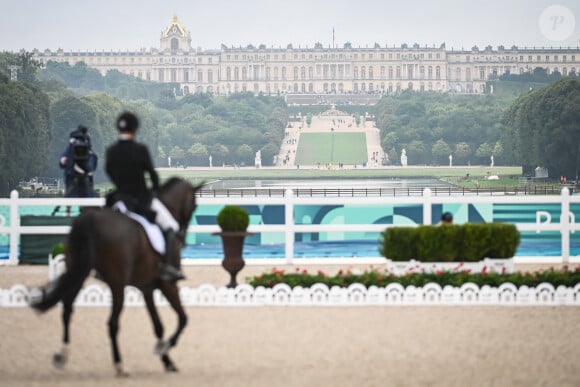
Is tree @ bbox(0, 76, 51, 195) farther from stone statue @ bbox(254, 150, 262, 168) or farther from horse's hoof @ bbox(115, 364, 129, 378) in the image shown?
stone statue @ bbox(254, 150, 262, 168)

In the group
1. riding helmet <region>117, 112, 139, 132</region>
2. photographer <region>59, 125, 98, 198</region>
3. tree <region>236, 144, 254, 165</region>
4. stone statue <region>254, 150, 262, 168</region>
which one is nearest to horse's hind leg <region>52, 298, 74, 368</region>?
riding helmet <region>117, 112, 139, 132</region>

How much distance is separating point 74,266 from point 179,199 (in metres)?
1.36

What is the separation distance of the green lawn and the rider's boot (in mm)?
110979

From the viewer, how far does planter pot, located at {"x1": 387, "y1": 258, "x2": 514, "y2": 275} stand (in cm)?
1582

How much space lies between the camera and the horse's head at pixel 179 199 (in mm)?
11688

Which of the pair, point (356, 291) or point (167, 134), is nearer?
point (356, 291)

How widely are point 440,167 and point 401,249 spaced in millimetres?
97609

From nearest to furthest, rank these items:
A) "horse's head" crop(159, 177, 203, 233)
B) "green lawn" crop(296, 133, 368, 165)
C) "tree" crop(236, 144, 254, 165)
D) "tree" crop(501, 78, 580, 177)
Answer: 1. "horse's head" crop(159, 177, 203, 233)
2. "tree" crop(501, 78, 580, 177)
3. "tree" crop(236, 144, 254, 165)
4. "green lawn" crop(296, 133, 368, 165)

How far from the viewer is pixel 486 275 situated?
1534 cm

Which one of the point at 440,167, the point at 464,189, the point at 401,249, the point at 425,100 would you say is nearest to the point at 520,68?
the point at 425,100

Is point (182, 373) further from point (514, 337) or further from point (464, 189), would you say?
point (464, 189)

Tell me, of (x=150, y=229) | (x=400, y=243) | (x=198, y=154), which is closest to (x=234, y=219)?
(x=400, y=243)

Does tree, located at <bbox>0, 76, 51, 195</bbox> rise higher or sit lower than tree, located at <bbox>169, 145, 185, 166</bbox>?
lower

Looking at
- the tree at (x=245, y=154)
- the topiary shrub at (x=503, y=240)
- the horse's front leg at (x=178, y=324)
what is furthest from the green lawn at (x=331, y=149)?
the horse's front leg at (x=178, y=324)
